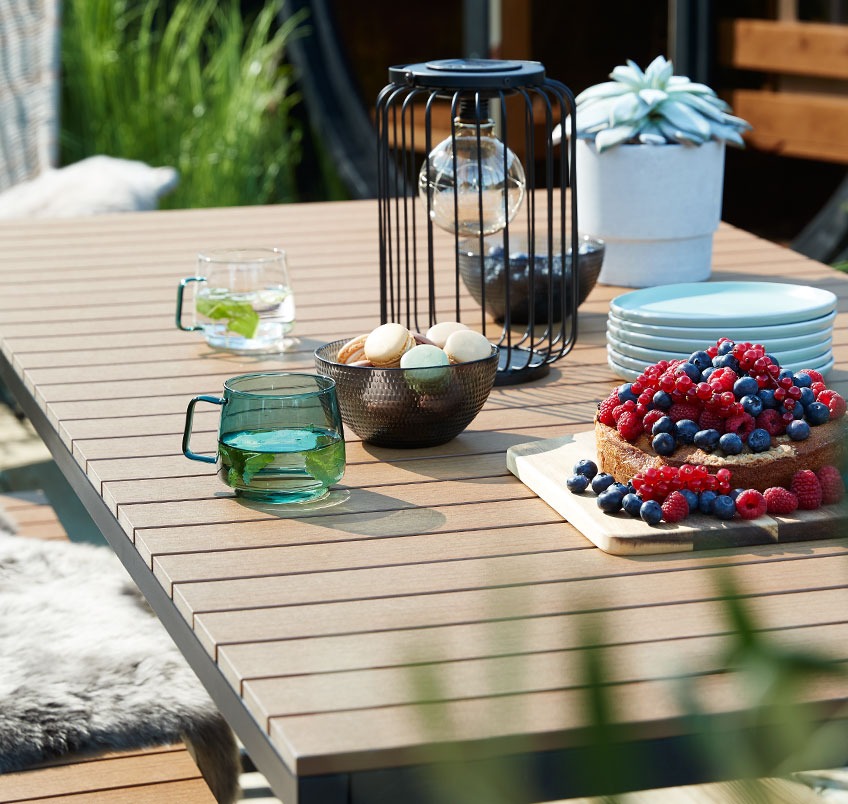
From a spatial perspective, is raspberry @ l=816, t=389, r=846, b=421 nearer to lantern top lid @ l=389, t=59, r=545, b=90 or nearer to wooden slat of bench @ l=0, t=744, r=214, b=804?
lantern top lid @ l=389, t=59, r=545, b=90

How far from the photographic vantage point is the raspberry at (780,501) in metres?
1.07

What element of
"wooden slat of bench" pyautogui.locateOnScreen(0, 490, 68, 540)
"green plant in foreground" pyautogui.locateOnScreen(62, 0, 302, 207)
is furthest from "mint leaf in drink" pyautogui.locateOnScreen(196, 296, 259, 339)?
"green plant in foreground" pyautogui.locateOnScreen(62, 0, 302, 207)

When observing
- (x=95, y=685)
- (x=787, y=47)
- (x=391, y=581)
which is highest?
(x=787, y=47)

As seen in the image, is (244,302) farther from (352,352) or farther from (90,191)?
(90,191)

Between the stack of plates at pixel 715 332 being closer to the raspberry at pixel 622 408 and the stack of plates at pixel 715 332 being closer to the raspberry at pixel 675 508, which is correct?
the raspberry at pixel 622 408

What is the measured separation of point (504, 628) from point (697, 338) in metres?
1.21

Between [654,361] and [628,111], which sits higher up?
[628,111]

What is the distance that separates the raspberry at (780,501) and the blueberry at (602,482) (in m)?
0.13

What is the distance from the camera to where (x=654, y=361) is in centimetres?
148

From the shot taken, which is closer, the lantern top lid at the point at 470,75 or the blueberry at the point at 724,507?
the blueberry at the point at 724,507

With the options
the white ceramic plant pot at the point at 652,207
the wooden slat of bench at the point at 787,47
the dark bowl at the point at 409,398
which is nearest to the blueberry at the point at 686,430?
the dark bowl at the point at 409,398

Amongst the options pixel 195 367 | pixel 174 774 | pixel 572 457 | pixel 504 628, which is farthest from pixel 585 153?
pixel 504 628

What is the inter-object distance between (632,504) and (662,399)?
0.11 metres

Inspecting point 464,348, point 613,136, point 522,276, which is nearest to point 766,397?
point 464,348
